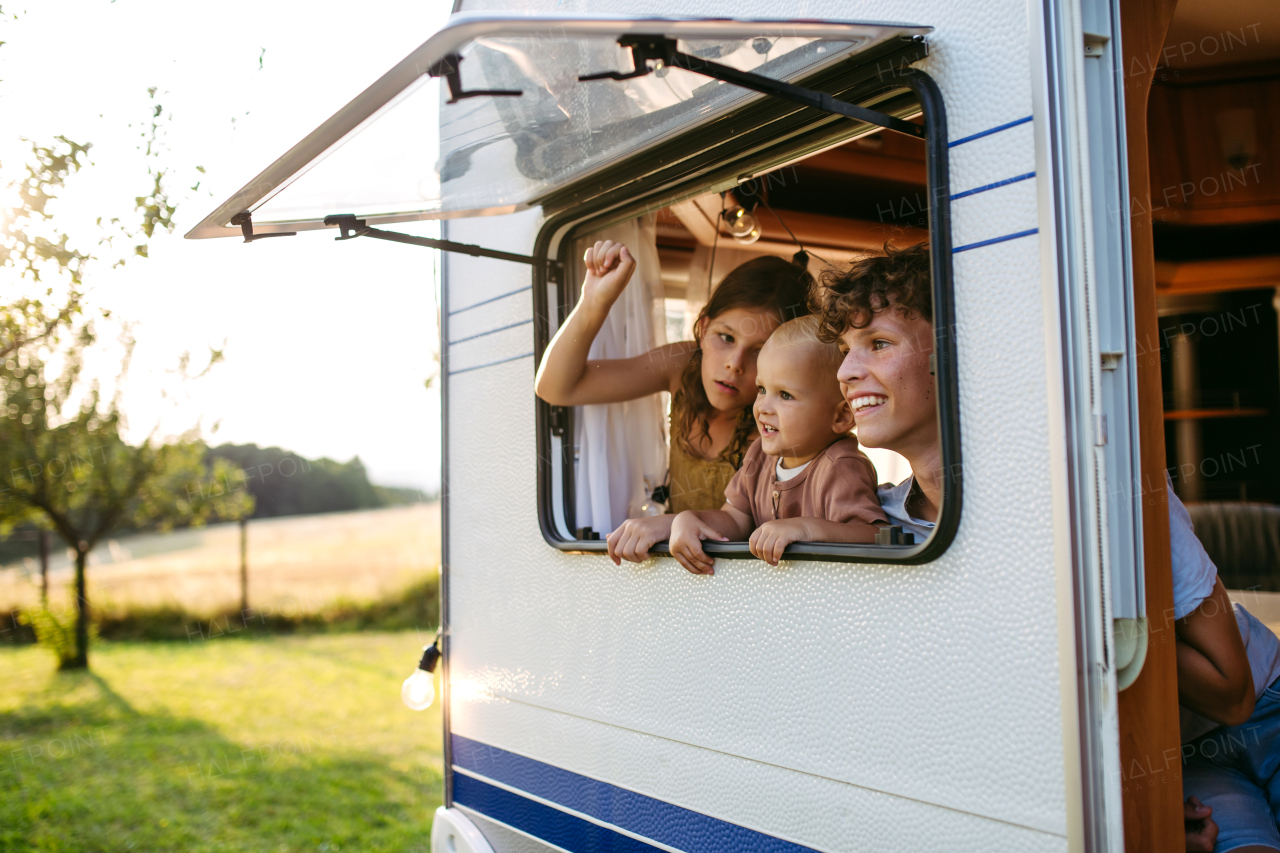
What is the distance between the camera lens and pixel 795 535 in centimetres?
187

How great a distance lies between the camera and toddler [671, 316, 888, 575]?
6.91 feet

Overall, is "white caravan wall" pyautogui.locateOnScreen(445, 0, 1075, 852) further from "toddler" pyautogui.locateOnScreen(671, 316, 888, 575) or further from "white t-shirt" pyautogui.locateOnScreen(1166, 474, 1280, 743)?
"white t-shirt" pyautogui.locateOnScreen(1166, 474, 1280, 743)

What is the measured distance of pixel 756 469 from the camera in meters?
2.43

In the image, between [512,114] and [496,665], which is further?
[496,665]

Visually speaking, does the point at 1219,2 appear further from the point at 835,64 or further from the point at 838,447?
the point at 838,447

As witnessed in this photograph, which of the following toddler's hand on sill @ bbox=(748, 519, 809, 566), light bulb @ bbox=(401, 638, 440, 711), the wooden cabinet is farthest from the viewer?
the wooden cabinet

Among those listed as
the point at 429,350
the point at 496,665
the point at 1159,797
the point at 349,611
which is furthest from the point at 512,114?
the point at 349,611

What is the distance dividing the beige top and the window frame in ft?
1.12

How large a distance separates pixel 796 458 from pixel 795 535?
1.47ft

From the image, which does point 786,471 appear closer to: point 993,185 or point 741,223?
point 993,185

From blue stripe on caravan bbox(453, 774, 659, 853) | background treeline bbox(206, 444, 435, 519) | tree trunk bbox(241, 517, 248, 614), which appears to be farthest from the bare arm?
background treeline bbox(206, 444, 435, 519)

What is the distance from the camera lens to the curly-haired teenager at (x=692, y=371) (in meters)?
2.32

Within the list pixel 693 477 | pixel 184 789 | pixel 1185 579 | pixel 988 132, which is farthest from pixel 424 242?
pixel 184 789

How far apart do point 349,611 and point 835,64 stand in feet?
37.6
